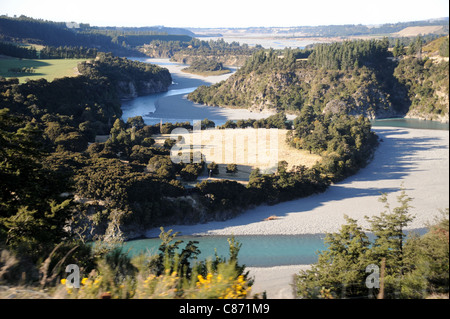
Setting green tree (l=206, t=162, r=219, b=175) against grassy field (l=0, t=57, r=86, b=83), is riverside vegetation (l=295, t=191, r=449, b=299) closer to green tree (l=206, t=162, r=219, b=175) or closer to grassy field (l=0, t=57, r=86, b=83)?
green tree (l=206, t=162, r=219, b=175)

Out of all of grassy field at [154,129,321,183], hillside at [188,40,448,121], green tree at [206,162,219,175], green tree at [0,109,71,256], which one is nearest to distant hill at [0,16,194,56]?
hillside at [188,40,448,121]

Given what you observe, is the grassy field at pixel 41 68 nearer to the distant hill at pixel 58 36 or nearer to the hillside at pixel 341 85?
the hillside at pixel 341 85

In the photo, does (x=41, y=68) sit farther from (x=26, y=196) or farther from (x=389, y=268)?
(x=389, y=268)

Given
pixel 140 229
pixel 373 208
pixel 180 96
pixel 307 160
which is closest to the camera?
pixel 140 229

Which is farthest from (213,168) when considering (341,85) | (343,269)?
(341,85)
